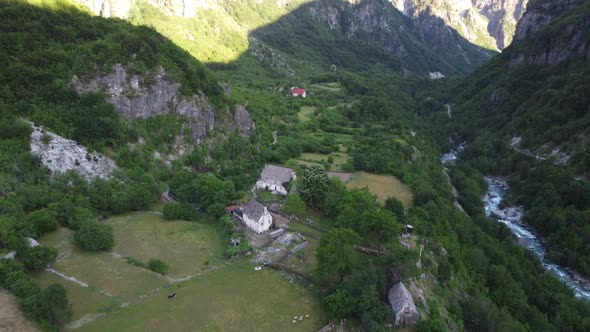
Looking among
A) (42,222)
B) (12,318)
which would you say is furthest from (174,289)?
(42,222)

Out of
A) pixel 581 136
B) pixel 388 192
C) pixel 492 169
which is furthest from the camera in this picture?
pixel 492 169

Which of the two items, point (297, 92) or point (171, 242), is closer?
point (171, 242)

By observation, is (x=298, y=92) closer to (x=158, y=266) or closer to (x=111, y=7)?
(x=111, y=7)

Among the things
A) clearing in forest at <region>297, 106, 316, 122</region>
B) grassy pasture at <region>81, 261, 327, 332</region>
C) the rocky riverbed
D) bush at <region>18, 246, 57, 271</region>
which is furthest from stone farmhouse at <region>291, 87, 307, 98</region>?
bush at <region>18, 246, 57, 271</region>

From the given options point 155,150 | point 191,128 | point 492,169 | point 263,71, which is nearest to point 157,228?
point 155,150

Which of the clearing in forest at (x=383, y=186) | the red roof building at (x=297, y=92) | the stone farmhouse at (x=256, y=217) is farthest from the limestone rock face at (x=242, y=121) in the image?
the red roof building at (x=297, y=92)

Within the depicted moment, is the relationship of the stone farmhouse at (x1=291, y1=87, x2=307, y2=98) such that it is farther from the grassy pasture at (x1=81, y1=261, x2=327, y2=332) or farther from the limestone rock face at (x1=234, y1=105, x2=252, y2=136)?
the grassy pasture at (x1=81, y1=261, x2=327, y2=332)

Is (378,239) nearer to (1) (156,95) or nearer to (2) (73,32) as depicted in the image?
(1) (156,95)

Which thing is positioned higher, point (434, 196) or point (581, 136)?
point (581, 136)
